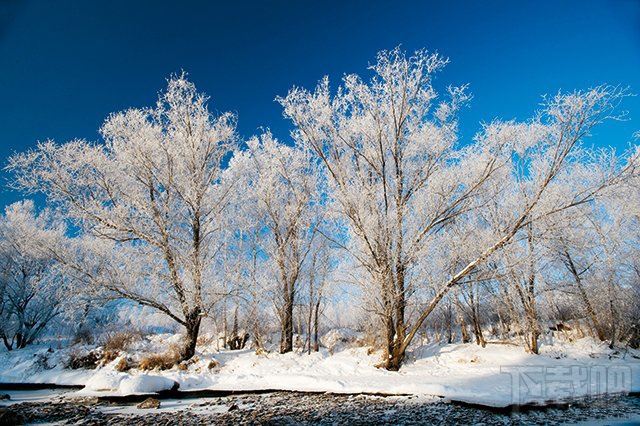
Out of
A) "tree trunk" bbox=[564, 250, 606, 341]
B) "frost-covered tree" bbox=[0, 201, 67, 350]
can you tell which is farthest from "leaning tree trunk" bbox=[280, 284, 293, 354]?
"frost-covered tree" bbox=[0, 201, 67, 350]

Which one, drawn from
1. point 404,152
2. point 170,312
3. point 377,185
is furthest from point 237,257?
point 404,152

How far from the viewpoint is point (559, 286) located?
47.2ft

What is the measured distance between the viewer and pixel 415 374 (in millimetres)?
9625

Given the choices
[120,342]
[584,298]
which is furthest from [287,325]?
[584,298]

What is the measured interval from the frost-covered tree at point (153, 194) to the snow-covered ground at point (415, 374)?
2762 millimetres

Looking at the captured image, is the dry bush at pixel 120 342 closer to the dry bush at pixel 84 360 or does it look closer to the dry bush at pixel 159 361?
the dry bush at pixel 84 360

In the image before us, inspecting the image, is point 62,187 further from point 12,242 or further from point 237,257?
A: point 12,242

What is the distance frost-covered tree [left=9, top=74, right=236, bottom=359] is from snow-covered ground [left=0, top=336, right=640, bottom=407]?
276 cm

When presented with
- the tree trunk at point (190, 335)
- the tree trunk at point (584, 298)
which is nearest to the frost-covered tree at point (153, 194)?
the tree trunk at point (190, 335)

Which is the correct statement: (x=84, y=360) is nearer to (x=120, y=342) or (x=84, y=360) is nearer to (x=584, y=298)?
(x=120, y=342)

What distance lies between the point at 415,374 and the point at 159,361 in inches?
344

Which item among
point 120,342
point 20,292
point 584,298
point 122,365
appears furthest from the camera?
point 20,292

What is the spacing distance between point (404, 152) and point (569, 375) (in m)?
8.41

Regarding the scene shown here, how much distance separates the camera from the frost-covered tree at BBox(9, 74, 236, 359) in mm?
11375
